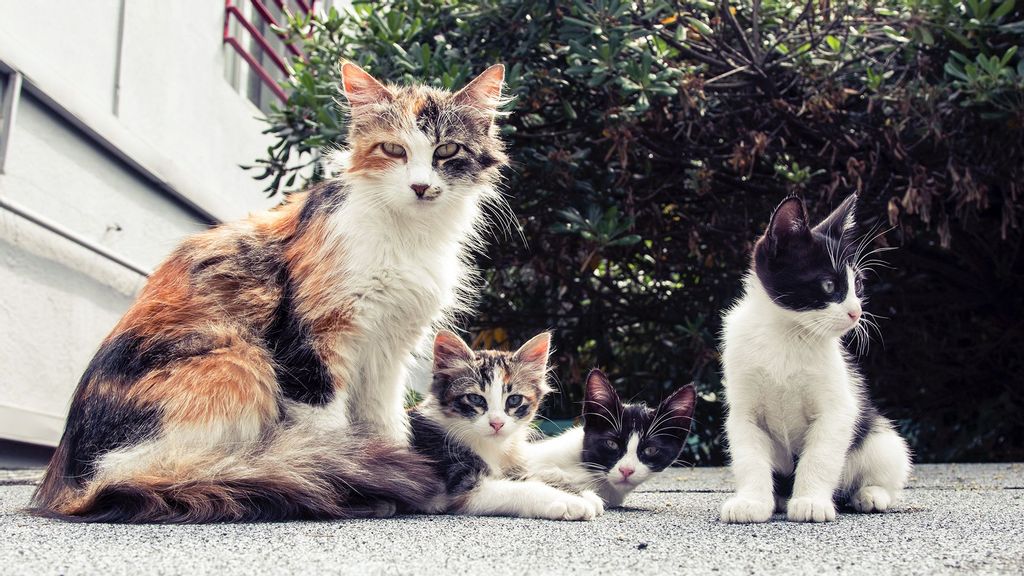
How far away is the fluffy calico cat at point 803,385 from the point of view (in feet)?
6.66

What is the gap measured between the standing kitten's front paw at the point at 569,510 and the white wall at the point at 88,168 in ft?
7.94

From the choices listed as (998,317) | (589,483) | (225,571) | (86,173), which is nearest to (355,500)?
(225,571)

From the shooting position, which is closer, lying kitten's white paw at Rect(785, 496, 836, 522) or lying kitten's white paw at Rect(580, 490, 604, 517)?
lying kitten's white paw at Rect(785, 496, 836, 522)

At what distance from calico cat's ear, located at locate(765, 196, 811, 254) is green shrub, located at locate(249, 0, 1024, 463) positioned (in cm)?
109

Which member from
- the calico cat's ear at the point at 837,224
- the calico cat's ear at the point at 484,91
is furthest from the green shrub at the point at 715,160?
the calico cat's ear at the point at 837,224

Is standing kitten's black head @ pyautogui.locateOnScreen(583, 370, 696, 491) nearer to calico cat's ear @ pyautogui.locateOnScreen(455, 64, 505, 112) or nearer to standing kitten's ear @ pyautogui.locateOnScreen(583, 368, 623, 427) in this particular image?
standing kitten's ear @ pyautogui.locateOnScreen(583, 368, 623, 427)

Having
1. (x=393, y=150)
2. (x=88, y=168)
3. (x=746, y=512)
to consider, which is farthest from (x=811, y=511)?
(x=88, y=168)

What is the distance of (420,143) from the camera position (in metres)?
2.27

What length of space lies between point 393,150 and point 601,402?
0.97m

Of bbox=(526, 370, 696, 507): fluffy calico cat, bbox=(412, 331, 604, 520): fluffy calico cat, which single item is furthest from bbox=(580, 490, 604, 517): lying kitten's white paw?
bbox=(526, 370, 696, 507): fluffy calico cat

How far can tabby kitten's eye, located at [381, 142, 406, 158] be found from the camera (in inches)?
89.8

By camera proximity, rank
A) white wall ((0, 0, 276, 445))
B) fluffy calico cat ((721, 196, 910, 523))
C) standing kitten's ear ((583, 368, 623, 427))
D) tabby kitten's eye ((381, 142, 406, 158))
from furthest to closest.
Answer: white wall ((0, 0, 276, 445))
standing kitten's ear ((583, 368, 623, 427))
tabby kitten's eye ((381, 142, 406, 158))
fluffy calico cat ((721, 196, 910, 523))

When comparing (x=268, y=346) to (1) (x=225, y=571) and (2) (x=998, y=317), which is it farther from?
(2) (x=998, y=317)

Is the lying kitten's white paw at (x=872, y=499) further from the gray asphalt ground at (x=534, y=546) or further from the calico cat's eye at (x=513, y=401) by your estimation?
the calico cat's eye at (x=513, y=401)
